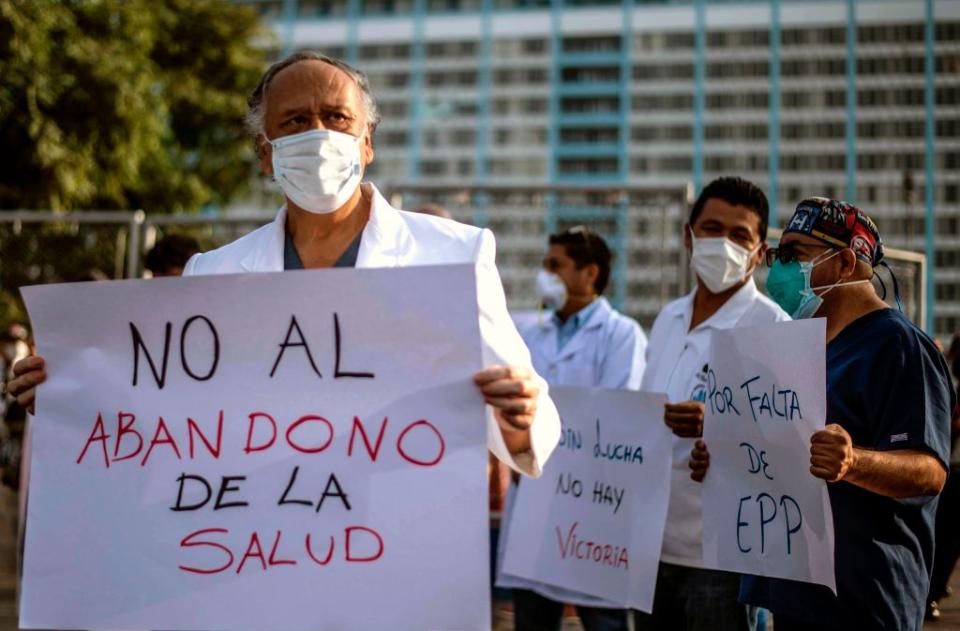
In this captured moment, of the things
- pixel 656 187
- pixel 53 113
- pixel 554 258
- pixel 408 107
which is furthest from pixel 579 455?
pixel 408 107

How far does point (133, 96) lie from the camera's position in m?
17.1

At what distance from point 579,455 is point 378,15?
94.2 metres

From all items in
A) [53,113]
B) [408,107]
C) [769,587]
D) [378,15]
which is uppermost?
[378,15]

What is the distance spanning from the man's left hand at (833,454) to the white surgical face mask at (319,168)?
3.92 ft

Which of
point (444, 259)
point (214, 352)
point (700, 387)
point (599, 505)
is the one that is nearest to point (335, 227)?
point (444, 259)

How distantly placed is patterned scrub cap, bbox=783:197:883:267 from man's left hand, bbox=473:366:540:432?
3.90ft

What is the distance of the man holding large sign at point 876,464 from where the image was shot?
97.7 inches

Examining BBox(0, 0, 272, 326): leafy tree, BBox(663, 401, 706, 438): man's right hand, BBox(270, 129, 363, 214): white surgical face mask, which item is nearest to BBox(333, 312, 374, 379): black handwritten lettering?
BBox(270, 129, 363, 214): white surgical face mask

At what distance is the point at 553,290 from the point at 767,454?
99.8 inches

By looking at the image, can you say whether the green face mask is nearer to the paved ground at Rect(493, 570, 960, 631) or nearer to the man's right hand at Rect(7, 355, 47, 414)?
the man's right hand at Rect(7, 355, 47, 414)

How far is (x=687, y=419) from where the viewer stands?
3.40 metres

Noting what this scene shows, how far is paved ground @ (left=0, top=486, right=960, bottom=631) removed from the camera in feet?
20.5

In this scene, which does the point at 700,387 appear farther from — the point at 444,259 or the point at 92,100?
the point at 92,100

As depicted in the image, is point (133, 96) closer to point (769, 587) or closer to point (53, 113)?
point (53, 113)
